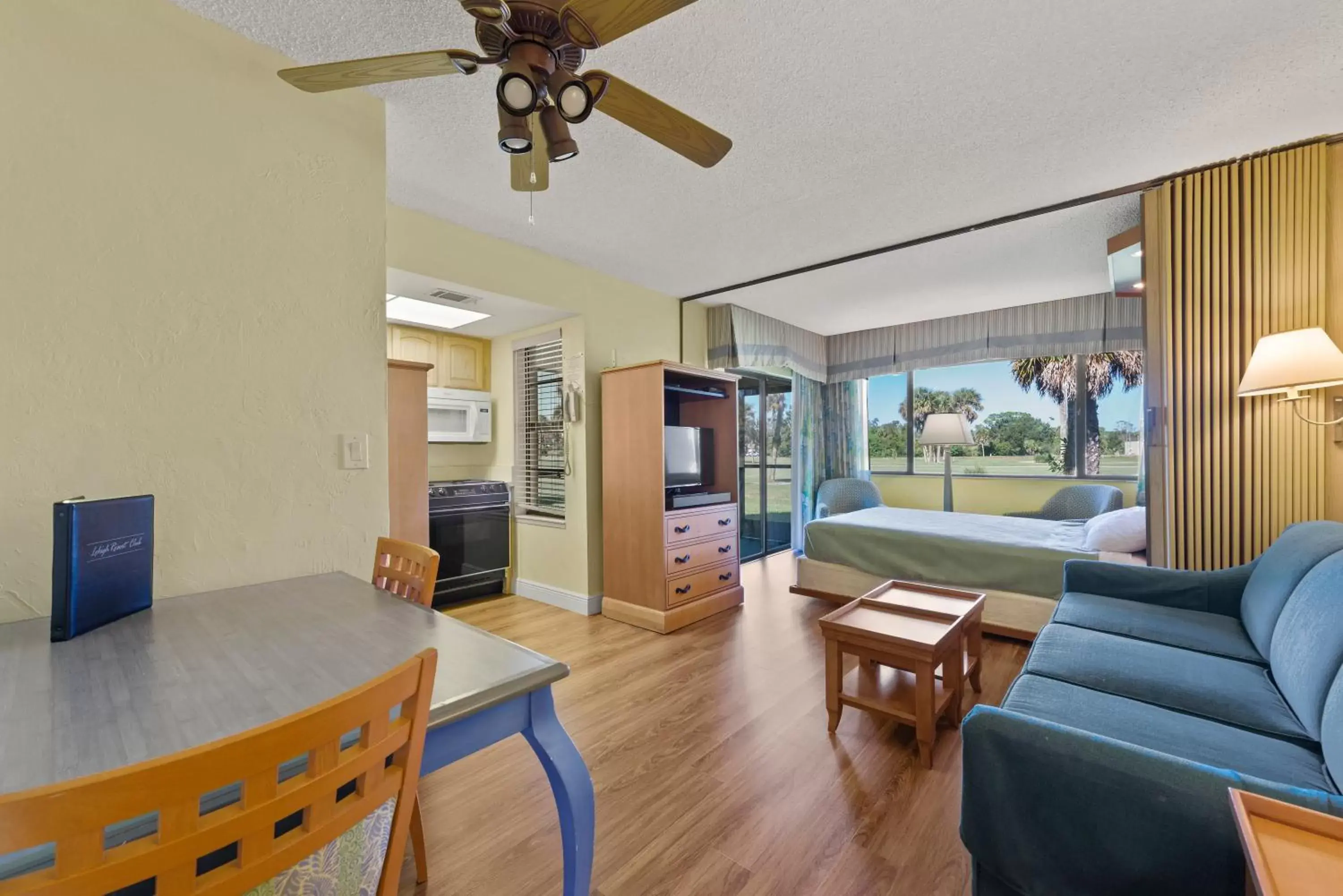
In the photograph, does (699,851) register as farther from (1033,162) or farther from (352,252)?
(1033,162)

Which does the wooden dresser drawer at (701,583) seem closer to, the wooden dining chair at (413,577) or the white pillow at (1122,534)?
the wooden dining chair at (413,577)

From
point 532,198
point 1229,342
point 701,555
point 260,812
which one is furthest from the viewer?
point 701,555

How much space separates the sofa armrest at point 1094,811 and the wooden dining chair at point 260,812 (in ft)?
3.74

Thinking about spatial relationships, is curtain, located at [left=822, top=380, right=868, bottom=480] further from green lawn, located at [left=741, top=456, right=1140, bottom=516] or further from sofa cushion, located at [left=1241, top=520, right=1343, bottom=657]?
sofa cushion, located at [left=1241, top=520, right=1343, bottom=657]

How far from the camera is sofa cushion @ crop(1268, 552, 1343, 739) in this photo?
1.33 meters

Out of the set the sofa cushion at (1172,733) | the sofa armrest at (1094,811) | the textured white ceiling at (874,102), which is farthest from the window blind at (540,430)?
the sofa armrest at (1094,811)

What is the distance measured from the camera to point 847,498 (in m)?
5.36

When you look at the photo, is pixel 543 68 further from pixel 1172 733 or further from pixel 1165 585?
pixel 1165 585

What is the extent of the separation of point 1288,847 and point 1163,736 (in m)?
0.74

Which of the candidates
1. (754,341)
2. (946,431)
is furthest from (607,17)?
(946,431)

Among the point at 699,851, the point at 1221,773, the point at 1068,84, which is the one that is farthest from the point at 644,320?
the point at 1221,773

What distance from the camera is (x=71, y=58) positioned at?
1.45m

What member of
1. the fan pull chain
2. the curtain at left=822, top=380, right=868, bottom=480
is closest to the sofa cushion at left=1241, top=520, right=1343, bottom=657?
the fan pull chain

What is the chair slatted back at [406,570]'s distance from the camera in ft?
A: 5.19
